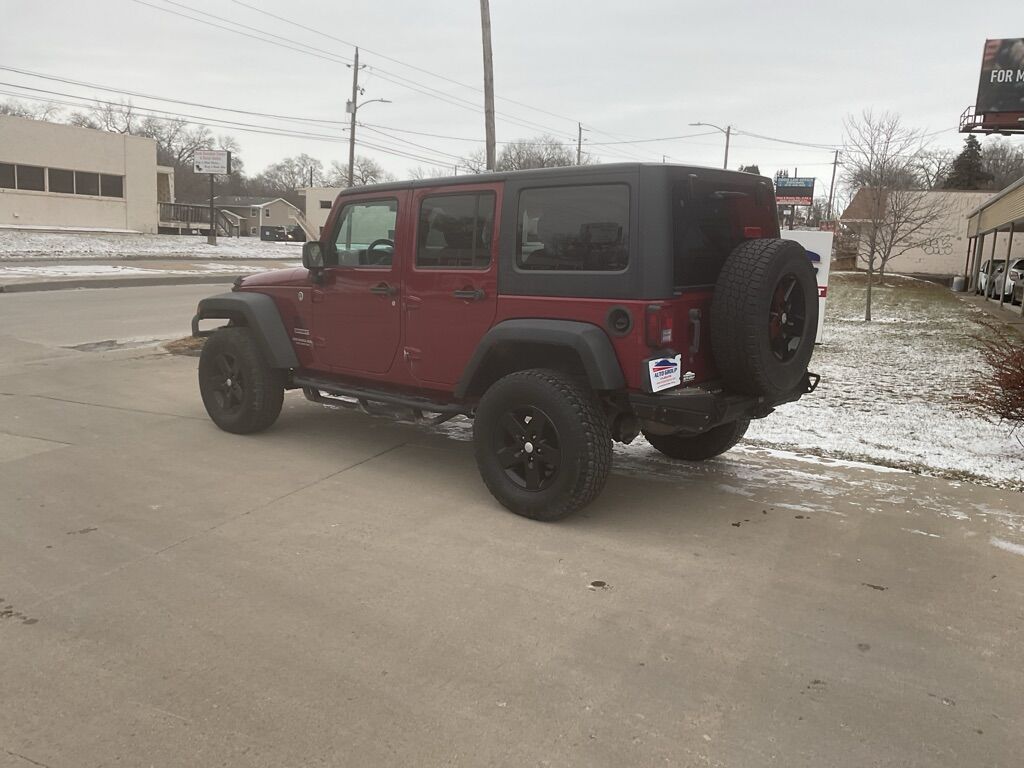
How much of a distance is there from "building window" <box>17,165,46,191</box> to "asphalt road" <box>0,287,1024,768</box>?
34.5 m

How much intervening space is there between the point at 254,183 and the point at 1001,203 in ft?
349

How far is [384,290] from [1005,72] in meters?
41.8

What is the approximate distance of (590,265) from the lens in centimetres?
429

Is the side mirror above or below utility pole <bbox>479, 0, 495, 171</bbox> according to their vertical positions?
below

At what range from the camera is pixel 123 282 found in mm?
21281

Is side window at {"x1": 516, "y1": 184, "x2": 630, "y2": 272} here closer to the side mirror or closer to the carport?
the side mirror

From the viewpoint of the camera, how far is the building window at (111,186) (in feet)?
122

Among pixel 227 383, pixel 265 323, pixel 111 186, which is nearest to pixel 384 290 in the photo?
pixel 265 323

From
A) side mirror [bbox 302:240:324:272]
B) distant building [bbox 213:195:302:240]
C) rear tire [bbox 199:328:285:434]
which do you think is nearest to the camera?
side mirror [bbox 302:240:324:272]

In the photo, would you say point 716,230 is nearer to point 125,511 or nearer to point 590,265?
point 590,265

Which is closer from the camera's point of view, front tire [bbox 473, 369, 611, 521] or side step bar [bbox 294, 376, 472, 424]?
front tire [bbox 473, 369, 611, 521]

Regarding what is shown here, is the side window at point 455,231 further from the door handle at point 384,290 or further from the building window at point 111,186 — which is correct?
the building window at point 111,186

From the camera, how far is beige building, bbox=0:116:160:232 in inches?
1315

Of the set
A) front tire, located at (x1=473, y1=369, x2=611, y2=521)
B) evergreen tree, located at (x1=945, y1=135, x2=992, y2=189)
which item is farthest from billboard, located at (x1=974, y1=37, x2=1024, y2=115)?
front tire, located at (x1=473, y1=369, x2=611, y2=521)
